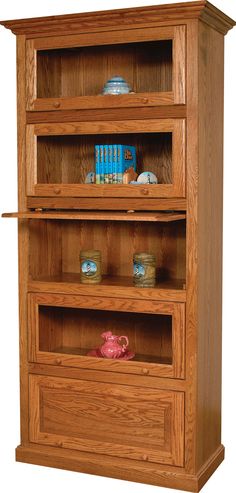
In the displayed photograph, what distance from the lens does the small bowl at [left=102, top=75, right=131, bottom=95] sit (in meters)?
4.16

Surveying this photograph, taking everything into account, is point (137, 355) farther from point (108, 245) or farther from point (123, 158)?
point (123, 158)

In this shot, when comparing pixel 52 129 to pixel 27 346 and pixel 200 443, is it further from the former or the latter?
pixel 200 443

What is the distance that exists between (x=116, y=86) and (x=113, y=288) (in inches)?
38.5

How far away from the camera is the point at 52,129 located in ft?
13.9

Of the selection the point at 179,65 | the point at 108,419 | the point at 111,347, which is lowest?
the point at 108,419

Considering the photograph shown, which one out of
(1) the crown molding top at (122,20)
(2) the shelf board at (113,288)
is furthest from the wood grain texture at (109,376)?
(1) the crown molding top at (122,20)

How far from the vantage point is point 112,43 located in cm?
406

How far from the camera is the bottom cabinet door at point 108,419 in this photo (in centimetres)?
404

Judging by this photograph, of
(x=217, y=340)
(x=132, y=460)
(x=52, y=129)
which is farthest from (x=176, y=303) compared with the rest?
(x=52, y=129)

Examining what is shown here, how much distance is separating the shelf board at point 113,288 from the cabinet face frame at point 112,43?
862 mm

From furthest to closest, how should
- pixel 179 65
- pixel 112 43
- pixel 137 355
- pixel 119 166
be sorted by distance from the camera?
pixel 137 355 → pixel 119 166 → pixel 112 43 → pixel 179 65

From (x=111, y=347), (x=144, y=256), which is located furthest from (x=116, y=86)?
(x=111, y=347)

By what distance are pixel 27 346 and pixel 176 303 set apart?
0.88 meters

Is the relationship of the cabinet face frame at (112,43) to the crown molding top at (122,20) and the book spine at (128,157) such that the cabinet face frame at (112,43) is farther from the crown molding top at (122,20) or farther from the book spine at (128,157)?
the book spine at (128,157)
